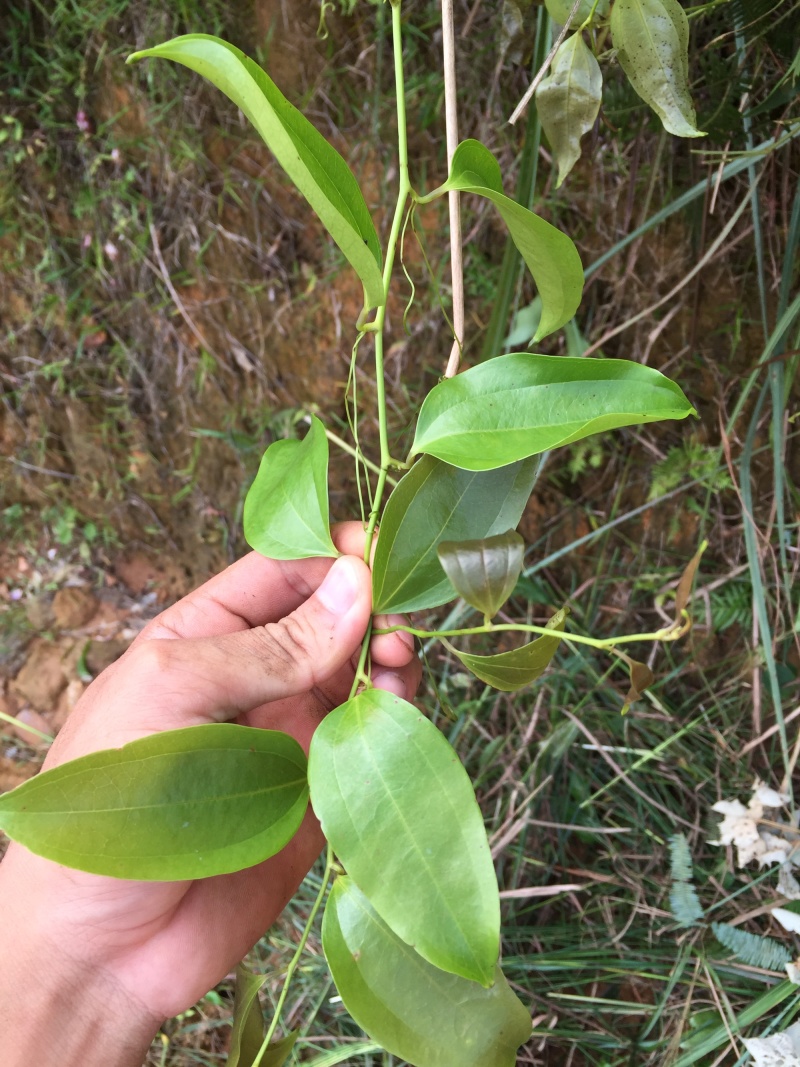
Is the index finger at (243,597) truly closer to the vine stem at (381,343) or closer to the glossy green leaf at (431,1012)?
the vine stem at (381,343)

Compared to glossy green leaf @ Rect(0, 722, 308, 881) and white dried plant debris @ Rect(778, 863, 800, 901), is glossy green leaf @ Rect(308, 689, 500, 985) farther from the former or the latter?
white dried plant debris @ Rect(778, 863, 800, 901)

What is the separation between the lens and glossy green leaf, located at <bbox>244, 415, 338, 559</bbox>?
61 cm

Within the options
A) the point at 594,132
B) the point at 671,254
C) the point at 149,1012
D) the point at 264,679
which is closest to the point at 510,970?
the point at 149,1012

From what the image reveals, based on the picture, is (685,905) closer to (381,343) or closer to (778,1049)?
(778,1049)

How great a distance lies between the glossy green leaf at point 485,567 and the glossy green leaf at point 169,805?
0.19 m

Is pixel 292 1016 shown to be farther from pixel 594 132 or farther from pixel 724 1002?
pixel 594 132

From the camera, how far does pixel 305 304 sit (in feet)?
3.96

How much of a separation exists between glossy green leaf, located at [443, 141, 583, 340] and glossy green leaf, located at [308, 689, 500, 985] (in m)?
0.33

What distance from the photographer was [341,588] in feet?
2.00

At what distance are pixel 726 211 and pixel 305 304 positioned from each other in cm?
66

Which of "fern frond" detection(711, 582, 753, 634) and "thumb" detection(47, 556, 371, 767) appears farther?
"fern frond" detection(711, 582, 753, 634)

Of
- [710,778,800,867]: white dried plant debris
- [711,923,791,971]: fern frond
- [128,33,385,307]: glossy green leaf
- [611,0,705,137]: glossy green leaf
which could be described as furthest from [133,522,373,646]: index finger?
[711,923,791,971]: fern frond

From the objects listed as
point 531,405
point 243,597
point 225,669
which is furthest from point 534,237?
point 243,597

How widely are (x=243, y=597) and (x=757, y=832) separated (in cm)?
68
